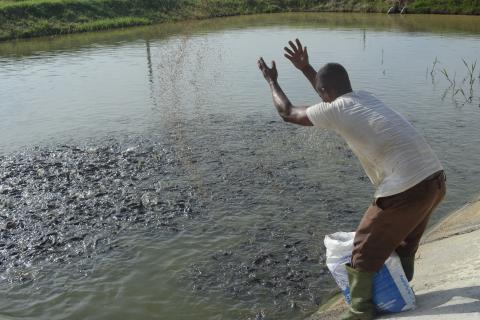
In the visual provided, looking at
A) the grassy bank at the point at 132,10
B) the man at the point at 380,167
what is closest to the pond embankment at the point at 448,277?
the man at the point at 380,167

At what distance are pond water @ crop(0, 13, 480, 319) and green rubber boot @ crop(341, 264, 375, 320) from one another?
5.13 feet

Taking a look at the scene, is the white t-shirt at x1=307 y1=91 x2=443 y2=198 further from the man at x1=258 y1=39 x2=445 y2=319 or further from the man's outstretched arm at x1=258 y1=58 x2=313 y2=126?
the man's outstretched arm at x1=258 y1=58 x2=313 y2=126

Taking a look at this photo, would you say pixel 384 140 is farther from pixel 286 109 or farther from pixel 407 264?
pixel 407 264

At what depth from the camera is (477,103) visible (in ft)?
46.1

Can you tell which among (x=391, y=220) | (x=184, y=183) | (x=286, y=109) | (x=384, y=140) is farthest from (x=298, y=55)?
(x=184, y=183)

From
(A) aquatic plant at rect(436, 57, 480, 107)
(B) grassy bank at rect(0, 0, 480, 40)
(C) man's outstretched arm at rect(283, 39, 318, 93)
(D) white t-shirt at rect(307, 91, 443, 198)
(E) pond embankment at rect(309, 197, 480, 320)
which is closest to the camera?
(D) white t-shirt at rect(307, 91, 443, 198)

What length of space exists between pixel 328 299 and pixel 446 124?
8.07 meters

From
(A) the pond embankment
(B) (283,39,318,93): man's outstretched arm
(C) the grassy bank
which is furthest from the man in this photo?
(C) the grassy bank

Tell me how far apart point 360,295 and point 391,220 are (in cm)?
71

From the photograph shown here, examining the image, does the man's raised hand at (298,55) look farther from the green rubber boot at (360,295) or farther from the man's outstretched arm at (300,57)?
the green rubber boot at (360,295)

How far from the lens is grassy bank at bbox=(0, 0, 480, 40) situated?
33.1m

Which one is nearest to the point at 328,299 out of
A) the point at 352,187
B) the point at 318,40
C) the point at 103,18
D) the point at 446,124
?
the point at 352,187

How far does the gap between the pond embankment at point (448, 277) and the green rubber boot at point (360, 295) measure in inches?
6.1

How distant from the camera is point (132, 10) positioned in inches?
1571
